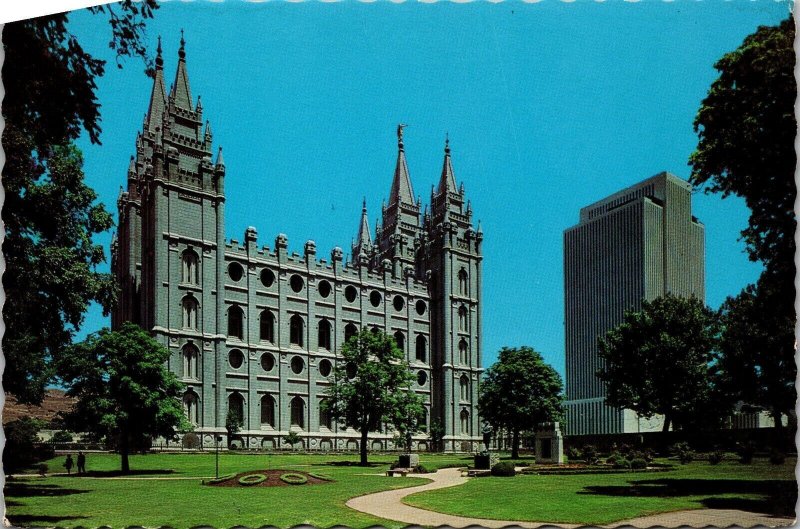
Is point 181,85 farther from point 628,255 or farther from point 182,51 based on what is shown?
point 628,255

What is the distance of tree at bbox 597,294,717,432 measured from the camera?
115 feet

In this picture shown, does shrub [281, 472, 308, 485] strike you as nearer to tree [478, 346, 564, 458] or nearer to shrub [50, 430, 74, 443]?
shrub [50, 430, 74, 443]

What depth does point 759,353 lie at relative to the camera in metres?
22.9

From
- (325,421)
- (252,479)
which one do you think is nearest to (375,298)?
(325,421)

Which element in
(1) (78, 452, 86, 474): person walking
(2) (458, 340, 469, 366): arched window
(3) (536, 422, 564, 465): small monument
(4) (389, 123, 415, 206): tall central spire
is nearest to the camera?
(1) (78, 452, 86, 474): person walking

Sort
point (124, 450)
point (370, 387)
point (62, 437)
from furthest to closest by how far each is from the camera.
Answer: point (370, 387) → point (124, 450) → point (62, 437)

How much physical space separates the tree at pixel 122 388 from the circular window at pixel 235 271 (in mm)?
17200

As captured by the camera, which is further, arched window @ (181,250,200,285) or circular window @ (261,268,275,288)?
circular window @ (261,268,275,288)

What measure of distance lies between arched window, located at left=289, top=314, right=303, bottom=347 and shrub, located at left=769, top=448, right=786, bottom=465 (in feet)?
122

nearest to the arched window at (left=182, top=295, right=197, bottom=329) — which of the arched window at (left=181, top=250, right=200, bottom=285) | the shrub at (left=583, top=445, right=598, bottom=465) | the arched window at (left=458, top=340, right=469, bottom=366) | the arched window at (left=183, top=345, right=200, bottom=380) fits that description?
the arched window at (left=181, top=250, right=200, bottom=285)

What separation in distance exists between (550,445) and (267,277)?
930 inches

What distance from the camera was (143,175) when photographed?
38844 millimetres

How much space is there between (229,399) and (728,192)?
114 ft

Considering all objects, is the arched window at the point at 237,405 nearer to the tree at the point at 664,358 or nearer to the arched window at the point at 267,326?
the arched window at the point at 267,326
